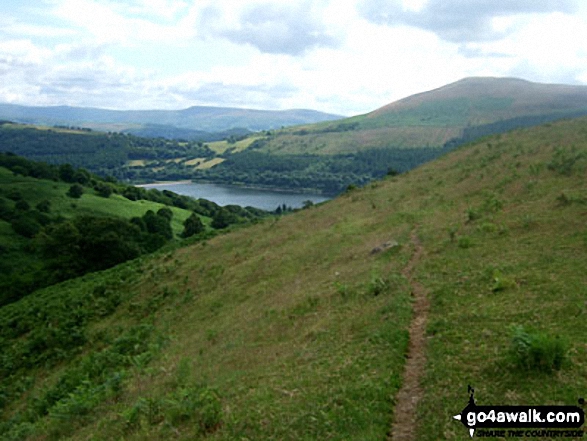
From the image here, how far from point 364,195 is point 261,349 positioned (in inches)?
1235

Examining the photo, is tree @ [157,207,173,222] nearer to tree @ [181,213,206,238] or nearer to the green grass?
the green grass

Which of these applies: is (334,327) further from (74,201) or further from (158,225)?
(74,201)

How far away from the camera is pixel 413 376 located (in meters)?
11.1

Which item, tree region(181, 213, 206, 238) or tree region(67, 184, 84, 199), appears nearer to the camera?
tree region(181, 213, 206, 238)

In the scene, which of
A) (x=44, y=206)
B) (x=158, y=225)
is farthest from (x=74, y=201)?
(x=158, y=225)

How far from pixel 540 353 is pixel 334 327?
706cm

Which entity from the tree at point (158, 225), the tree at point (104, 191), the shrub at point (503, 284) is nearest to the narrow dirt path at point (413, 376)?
the shrub at point (503, 284)

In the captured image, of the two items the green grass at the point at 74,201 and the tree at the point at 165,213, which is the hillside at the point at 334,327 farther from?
the green grass at the point at 74,201

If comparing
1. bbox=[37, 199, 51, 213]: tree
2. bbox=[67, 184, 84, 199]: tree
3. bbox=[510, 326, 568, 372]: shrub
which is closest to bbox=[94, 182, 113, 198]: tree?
bbox=[67, 184, 84, 199]: tree

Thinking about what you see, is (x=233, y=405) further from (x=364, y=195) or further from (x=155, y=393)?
(x=364, y=195)

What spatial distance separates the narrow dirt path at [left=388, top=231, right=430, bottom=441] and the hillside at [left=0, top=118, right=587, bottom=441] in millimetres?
170

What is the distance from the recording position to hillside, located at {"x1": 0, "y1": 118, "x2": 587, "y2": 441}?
1024cm

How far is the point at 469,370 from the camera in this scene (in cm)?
1060

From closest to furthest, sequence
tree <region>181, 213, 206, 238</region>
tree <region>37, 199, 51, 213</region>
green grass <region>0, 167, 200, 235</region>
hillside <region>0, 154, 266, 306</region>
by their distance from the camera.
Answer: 1. hillside <region>0, 154, 266, 306</region>
2. tree <region>181, 213, 206, 238</region>
3. tree <region>37, 199, 51, 213</region>
4. green grass <region>0, 167, 200, 235</region>
